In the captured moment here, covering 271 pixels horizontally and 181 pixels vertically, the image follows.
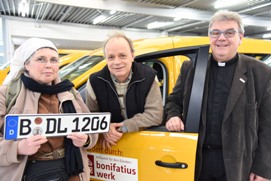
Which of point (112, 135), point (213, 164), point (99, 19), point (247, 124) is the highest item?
point (99, 19)

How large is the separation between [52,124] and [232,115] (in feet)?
3.57

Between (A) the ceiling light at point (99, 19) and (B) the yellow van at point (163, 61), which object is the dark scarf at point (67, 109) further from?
(A) the ceiling light at point (99, 19)

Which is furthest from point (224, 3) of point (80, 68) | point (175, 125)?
point (175, 125)

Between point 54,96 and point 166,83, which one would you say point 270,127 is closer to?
point 166,83

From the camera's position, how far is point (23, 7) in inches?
391

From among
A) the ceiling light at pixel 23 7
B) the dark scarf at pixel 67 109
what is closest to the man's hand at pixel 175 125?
the dark scarf at pixel 67 109

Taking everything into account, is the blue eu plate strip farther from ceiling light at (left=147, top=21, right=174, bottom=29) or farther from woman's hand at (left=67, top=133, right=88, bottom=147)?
ceiling light at (left=147, top=21, right=174, bottom=29)

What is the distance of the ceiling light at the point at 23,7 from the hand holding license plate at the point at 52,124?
8722 mm

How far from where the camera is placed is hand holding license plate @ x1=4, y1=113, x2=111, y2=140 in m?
1.24

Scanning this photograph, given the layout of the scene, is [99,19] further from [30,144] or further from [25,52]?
[30,144]

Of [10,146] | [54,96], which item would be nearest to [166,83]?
[54,96]

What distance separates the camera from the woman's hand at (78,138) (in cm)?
142

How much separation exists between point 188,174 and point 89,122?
72cm

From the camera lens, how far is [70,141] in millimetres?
1584
